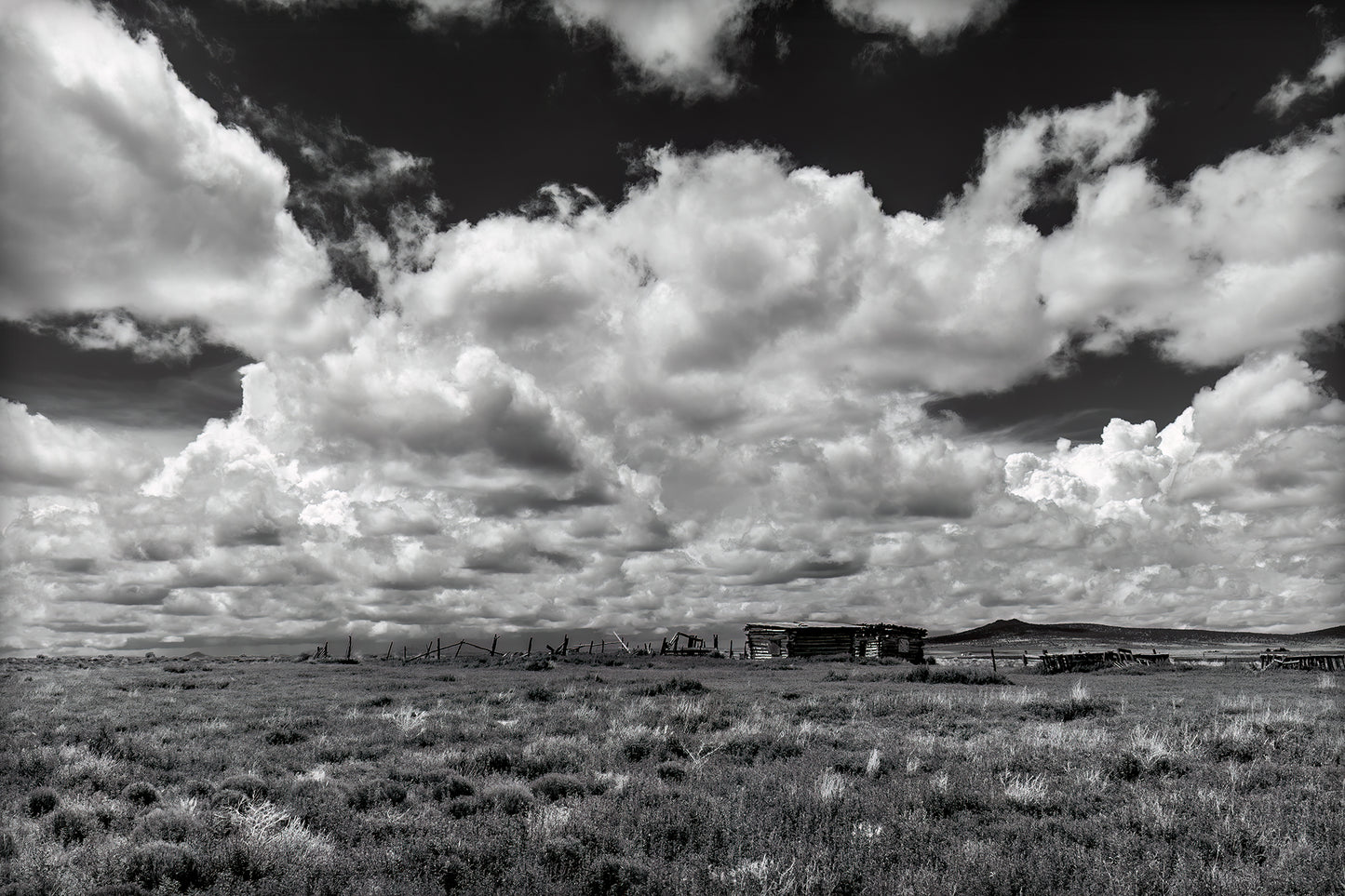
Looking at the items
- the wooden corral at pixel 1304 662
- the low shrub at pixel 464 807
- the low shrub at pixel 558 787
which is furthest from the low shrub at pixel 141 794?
the wooden corral at pixel 1304 662

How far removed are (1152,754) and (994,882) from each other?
8.37m

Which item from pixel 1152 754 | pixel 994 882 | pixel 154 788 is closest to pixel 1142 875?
pixel 994 882

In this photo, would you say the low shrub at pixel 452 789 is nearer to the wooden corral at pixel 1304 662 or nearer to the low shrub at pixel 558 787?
the low shrub at pixel 558 787

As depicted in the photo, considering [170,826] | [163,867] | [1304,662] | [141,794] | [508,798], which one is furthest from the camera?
[1304,662]

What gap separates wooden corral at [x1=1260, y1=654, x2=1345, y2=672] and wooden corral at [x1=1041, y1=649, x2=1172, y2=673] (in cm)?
637

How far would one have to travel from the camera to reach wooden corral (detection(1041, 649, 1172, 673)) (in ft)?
175

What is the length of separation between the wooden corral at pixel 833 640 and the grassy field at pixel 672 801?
148 ft

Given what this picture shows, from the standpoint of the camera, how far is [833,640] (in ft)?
223

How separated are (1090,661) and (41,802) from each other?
6208 centimetres

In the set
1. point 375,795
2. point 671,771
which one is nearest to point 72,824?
point 375,795

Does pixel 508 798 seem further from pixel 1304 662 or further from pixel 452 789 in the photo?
pixel 1304 662

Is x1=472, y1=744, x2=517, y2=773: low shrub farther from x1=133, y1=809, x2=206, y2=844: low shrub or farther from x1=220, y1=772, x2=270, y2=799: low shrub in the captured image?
x1=133, y1=809, x2=206, y2=844: low shrub

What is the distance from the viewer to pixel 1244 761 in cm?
1438

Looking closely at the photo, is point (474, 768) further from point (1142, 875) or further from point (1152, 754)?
point (1152, 754)
